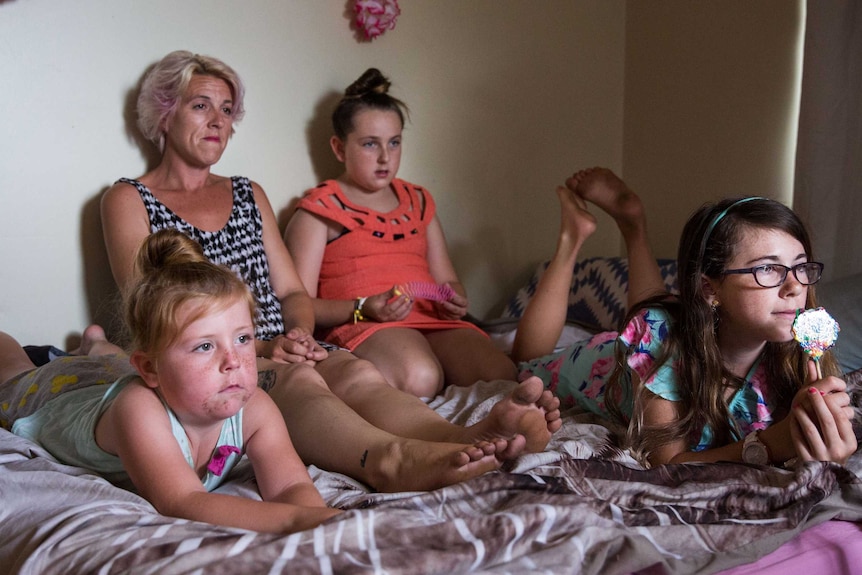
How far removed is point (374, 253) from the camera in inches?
89.7

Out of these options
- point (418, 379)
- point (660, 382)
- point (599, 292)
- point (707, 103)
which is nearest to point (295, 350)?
point (418, 379)

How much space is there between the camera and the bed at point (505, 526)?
3.16ft

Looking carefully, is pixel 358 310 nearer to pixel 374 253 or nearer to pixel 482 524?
pixel 374 253

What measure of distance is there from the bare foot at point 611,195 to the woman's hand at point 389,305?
0.52 meters

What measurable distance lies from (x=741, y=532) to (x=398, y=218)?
55.8 inches

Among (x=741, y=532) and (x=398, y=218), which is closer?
(x=741, y=532)

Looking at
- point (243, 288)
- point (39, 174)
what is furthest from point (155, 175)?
point (243, 288)

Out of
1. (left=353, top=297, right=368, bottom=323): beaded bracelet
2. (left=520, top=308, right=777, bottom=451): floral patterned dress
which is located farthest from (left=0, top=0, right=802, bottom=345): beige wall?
(left=520, top=308, right=777, bottom=451): floral patterned dress

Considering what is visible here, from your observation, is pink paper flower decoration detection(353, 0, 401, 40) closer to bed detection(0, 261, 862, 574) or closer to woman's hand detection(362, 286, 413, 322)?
woman's hand detection(362, 286, 413, 322)

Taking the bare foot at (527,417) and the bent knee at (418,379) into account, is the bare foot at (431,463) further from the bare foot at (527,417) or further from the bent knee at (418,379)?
the bent knee at (418,379)

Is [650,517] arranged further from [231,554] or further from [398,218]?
[398,218]

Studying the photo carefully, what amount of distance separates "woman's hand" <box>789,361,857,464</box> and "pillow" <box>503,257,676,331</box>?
1094 millimetres

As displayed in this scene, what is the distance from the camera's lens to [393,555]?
95 cm

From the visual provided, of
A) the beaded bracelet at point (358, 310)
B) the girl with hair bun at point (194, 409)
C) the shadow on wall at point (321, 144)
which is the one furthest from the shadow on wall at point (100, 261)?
the girl with hair bun at point (194, 409)
